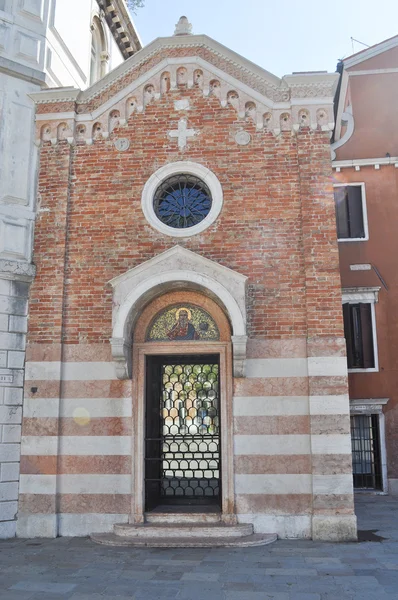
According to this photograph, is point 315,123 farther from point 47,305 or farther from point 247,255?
point 47,305

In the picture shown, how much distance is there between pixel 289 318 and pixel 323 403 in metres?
1.47

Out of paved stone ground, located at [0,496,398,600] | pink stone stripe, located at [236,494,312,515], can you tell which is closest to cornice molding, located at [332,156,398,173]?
pink stone stripe, located at [236,494,312,515]

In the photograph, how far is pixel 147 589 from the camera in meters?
6.46

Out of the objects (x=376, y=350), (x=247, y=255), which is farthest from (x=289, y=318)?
(x=376, y=350)

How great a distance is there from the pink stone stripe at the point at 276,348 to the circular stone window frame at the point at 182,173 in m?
2.19

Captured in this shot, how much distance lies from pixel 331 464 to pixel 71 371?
4482 millimetres

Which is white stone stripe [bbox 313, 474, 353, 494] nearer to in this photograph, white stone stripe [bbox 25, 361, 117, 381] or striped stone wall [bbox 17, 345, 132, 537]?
striped stone wall [bbox 17, 345, 132, 537]

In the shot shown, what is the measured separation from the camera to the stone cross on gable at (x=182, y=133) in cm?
1007

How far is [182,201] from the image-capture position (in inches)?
396

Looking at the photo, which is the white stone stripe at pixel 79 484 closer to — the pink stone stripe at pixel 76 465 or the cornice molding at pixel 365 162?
the pink stone stripe at pixel 76 465

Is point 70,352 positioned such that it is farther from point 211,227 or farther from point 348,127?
point 348,127

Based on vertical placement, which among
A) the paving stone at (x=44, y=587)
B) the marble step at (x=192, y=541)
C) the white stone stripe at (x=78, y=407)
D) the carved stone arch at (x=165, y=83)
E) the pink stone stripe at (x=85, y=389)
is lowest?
the paving stone at (x=44, y=587)

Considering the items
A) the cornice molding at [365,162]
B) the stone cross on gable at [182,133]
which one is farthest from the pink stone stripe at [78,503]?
the cornice molding at [365,162]

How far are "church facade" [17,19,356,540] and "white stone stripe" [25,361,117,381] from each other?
0.08ft
